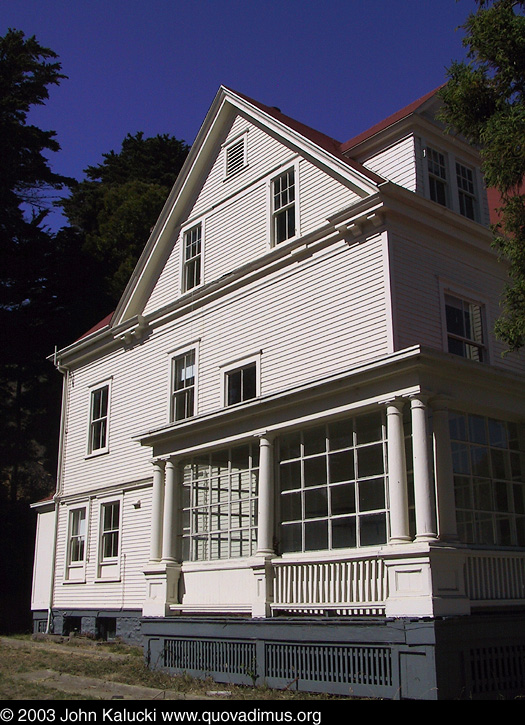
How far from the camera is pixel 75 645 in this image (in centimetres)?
1888

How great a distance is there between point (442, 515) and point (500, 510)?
2.59 meters

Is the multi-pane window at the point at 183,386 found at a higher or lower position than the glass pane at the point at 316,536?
higher

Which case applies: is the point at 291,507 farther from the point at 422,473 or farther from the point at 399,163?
the point at 399,163

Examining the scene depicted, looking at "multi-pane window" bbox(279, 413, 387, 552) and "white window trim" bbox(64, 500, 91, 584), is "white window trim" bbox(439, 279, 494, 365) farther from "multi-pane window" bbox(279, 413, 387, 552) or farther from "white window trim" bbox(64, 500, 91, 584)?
"white window trim" bbox(64, 500, 91, 584)

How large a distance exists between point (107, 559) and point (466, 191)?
12.8 m

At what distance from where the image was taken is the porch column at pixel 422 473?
10.4 metres

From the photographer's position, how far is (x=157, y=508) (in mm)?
15633

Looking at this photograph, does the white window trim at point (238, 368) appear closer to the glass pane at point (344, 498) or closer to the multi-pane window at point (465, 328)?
the glass pane at point (344, 498)

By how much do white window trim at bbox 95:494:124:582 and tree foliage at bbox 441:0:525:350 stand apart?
11.5 m

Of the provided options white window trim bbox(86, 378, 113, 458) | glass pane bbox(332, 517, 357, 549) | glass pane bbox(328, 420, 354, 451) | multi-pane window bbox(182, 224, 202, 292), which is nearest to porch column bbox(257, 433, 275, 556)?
glass pane bbox(328, 420, 354, 451)

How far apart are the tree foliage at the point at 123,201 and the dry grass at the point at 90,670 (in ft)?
70.2

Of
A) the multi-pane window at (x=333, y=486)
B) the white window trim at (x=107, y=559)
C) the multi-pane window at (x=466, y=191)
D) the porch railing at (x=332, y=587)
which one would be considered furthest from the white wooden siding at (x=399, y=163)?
the white window trim at (x=107, y=559)

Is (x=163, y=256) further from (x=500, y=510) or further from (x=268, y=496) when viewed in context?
(x=500, y=510)

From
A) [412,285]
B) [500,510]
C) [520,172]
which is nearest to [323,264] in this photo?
[412,285]
